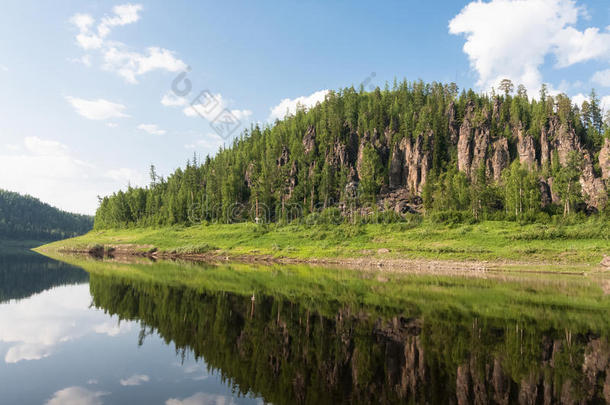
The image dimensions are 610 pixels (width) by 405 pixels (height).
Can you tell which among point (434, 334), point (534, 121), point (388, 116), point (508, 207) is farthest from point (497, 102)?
point (434, 334)

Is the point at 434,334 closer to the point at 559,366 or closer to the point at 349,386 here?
the point at 559,366

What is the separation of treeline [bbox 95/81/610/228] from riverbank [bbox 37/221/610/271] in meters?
12.1

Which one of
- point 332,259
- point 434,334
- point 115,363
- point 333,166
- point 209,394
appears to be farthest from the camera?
point 333,166

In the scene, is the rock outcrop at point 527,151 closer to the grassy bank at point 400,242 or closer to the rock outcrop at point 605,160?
the rock outcrop at point 605,160

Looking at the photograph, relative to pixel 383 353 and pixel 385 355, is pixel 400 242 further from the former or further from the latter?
pixel 385 355

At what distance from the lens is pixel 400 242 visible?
6788cm

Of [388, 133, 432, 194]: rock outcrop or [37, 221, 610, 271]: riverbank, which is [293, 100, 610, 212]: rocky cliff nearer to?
[388, 133, 432, 194]: rock outcrop

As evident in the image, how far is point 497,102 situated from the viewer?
394ft

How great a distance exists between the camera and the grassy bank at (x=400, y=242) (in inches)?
2160

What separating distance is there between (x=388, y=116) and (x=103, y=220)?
124977 millimetres

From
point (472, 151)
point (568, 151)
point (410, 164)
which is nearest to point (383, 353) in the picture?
point (410, 164)

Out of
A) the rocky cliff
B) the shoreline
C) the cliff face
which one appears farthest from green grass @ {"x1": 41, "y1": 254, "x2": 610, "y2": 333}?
the rocky cliff

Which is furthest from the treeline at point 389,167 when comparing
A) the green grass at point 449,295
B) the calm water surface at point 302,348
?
the calm water surface at point 302,348

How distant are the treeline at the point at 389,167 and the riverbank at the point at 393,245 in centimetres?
1211
